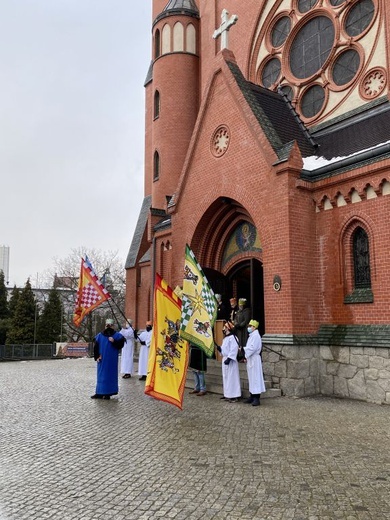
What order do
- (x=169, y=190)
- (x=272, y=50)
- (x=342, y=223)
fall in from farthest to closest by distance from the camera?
1. (x=169, y=190)
2. (x=272, y=50)
3. (x=342, y=223)

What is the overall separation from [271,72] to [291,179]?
776cm

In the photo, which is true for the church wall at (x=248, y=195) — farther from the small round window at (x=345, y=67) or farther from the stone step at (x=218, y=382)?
the small round window at (x=345, y=67)

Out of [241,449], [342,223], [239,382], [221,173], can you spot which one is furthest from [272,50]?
[241,449]

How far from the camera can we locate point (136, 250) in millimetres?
22484

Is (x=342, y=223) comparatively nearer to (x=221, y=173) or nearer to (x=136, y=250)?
(x=221, y=173)

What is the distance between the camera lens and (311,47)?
53.3 ft

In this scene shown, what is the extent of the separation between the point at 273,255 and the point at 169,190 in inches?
359

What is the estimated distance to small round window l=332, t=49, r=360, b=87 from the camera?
14.9m

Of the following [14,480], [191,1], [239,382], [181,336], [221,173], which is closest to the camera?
[14,480]

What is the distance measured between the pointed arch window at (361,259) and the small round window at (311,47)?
7.22 m

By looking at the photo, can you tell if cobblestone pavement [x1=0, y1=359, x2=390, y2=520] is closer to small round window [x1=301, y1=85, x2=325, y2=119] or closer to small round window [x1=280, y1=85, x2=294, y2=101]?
small round window [x1=301, y1=85, x2=325, y2=119]

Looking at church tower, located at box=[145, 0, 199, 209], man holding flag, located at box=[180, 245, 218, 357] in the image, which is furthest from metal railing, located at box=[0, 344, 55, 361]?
man holding flag, located at box=[180, 245, 218, 357]

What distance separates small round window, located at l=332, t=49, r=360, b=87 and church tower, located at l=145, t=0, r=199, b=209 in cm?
687

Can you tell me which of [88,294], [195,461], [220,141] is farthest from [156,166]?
[195,461]
